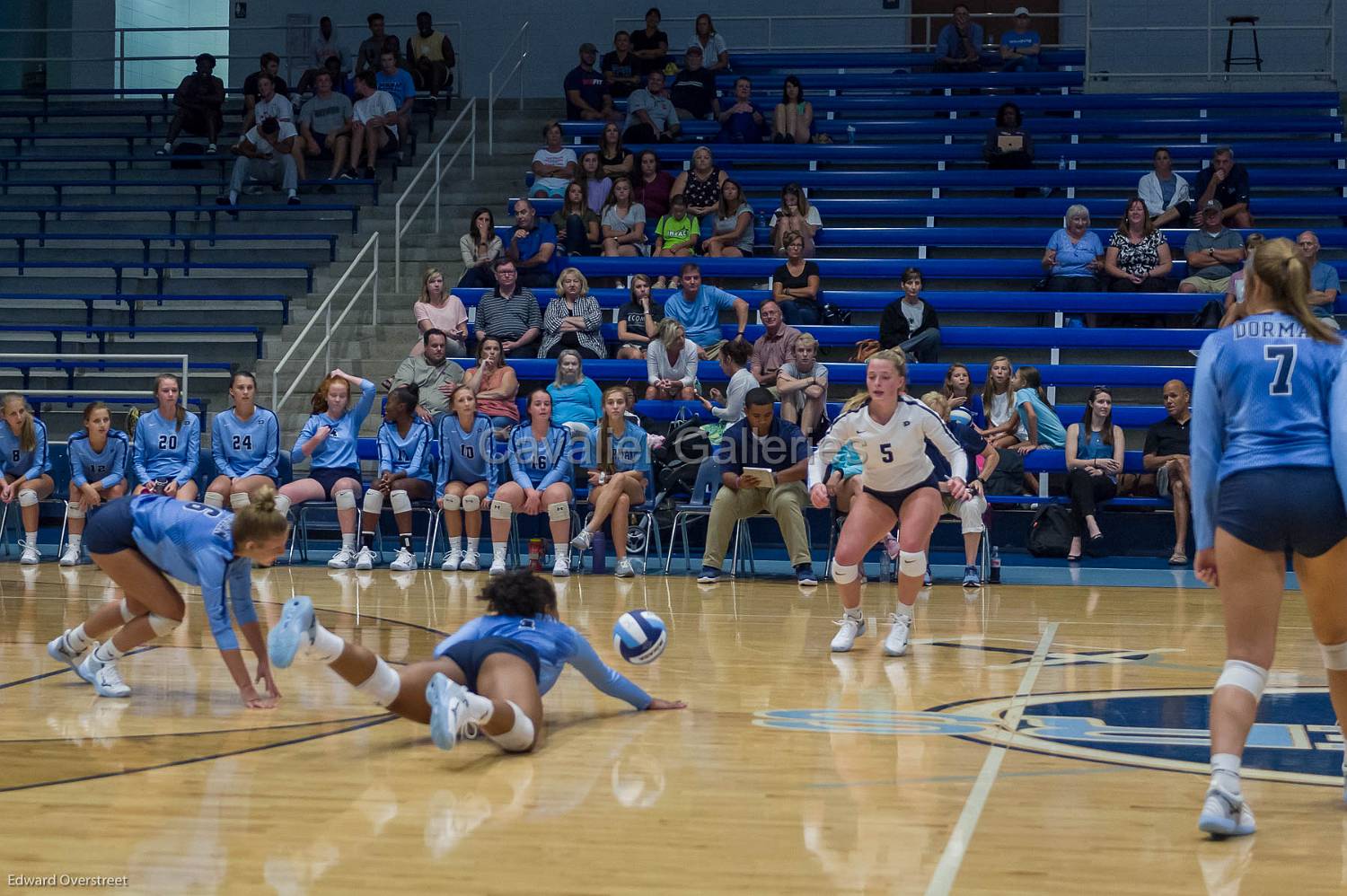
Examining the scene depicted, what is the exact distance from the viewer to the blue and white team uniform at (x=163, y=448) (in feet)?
36.8

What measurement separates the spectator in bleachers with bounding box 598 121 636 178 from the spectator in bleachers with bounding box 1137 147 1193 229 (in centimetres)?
525

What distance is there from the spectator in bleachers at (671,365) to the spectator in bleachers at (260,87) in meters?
7.00

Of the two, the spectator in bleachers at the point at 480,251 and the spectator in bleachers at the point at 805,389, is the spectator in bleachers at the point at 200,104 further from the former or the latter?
the spectator in bleachers at the point at 805,389

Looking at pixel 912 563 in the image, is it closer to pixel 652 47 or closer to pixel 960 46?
pixel 652 47

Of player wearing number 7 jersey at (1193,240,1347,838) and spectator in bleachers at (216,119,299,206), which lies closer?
player wearing number 7 jersey at (1193,240,1347,838)

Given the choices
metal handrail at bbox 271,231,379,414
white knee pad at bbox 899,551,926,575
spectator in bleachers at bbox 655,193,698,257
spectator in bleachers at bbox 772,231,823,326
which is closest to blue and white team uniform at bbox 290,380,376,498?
metal handrail at bbox 271,231,379,414

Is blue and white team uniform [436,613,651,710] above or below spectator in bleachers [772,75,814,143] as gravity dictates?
below

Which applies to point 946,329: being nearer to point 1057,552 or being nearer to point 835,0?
point 1057,552

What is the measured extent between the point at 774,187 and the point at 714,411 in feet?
17.4

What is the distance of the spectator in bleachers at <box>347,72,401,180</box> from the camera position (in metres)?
16.4

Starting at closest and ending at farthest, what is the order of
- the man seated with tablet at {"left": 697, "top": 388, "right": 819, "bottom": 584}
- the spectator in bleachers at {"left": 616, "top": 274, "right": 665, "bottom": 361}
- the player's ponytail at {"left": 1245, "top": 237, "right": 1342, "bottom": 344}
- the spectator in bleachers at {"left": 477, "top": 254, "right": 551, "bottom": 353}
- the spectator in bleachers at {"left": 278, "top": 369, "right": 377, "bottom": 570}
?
the player's ponytail at {"left": 1245, "top": 237, "right": 1342, "bottom": 344}, the man seated with tablet at {"left": 697, "top": 388, "right": 819, "bottom": 584}, the spectator in bleachers at {"left": 278, "top": 369, "right": 377, "bottom": 570}, the spectator in bleachers at {"left": 616, "top": 274, "right": 665, "bottom": 361}, the spectator in bleachers at {"left": 477, "top": 254, "right": 551, "bottom": 353}

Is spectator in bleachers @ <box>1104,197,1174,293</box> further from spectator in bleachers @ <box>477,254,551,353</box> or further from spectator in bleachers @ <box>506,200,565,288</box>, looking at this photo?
spectator in bleachers @ <box>477,254,551,353</box>

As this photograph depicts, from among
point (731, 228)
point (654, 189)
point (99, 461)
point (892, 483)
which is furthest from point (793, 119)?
point (892, 483)

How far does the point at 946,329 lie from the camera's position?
13.1 meters
